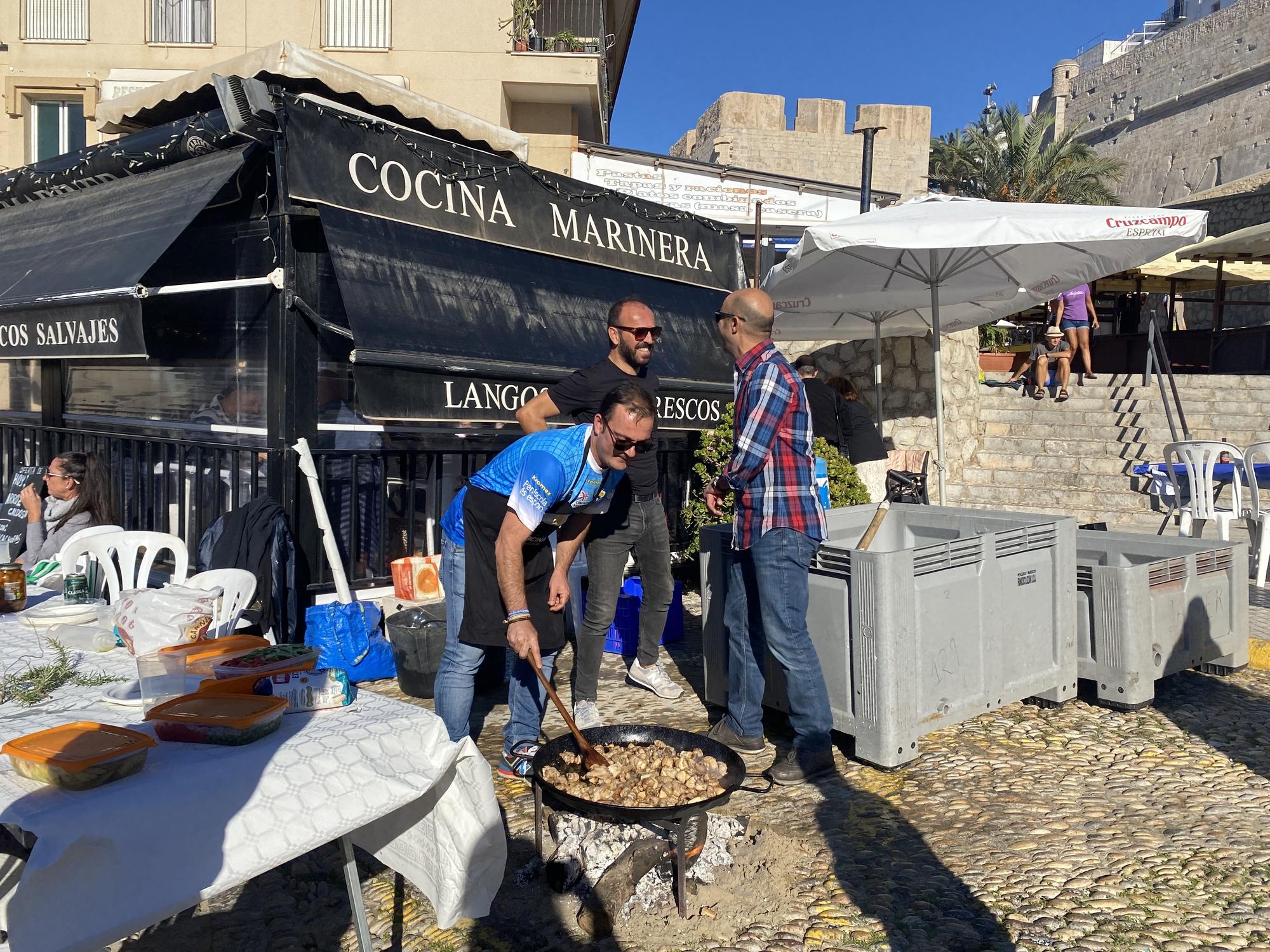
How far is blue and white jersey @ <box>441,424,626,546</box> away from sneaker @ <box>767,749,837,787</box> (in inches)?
51.3

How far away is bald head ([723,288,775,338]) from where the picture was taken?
405cm

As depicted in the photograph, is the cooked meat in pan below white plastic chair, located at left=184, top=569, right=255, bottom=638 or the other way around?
below

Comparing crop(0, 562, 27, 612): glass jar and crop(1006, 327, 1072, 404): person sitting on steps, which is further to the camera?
crop(1006, 327, 1072, 404): person sitting on steps

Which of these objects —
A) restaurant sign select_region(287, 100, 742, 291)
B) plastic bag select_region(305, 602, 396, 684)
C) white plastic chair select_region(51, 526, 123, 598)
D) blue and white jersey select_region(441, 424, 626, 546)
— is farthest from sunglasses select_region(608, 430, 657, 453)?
restaurant sign select_region(287, 100, 742, 291)

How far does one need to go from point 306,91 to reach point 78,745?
16.4 ft

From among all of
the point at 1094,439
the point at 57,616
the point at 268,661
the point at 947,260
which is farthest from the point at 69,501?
the point at 1094,439

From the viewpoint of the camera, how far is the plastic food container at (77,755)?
1.83 metres

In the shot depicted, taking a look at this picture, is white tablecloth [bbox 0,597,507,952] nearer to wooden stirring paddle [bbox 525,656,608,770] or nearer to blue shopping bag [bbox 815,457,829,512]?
wooden stirring paddle [bbox 525,656,608,770]

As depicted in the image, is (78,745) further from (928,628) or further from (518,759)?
(928,628)

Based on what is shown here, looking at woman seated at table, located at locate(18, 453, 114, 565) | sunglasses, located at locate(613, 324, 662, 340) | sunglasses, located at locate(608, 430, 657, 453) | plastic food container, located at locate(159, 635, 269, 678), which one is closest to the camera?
plastic food container, located at locate(159, 635, 269, 678)

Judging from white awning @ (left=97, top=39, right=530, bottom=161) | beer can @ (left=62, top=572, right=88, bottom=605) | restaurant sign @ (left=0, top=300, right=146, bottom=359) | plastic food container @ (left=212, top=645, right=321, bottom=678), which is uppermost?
white awning @ (left=97, top=39, right=530, bottom=161)

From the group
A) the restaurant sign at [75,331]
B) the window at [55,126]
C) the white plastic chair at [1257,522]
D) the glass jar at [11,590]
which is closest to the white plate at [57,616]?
the glass jar at [11,590]

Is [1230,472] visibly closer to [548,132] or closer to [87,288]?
[87,288]

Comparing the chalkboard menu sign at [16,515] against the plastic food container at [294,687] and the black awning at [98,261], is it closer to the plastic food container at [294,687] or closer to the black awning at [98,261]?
the black awning at [98,261]
